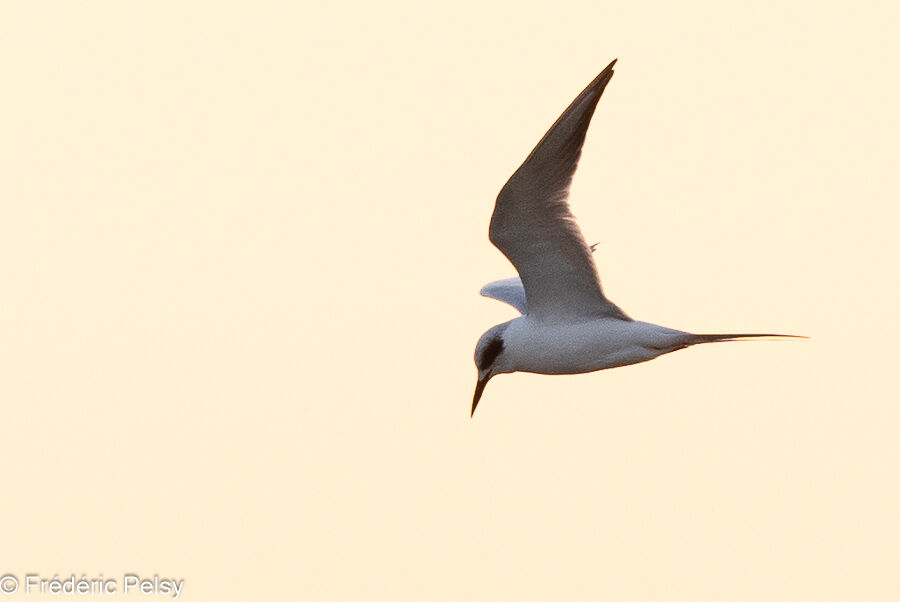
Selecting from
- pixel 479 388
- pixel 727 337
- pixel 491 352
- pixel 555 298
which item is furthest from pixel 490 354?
pixel 727 337

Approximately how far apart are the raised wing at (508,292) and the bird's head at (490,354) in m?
0.86

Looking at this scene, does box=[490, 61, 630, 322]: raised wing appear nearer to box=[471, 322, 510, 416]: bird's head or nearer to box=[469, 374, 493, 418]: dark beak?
box=[471, 322, 510, 416]: bird's head

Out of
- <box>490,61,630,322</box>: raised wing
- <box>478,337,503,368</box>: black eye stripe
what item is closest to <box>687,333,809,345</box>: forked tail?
<box>490,61,630,322</box>: raised wing

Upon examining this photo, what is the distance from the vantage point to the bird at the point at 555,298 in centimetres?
741

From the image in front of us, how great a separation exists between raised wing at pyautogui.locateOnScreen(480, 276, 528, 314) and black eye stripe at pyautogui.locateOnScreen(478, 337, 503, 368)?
883 mm

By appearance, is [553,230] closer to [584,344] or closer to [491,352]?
[584,344]

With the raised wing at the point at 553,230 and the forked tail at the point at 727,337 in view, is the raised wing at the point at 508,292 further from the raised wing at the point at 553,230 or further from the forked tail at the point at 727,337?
the forked tail at the point at 727,337

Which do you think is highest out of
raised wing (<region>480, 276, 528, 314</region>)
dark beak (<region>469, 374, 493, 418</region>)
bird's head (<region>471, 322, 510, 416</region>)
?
raised wing (<region>480, 276, 528, 314</region>)

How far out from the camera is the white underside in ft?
26.4

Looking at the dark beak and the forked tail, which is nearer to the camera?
the forked tail

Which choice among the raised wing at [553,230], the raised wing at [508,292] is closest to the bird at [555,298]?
the raised wing at [553,230]

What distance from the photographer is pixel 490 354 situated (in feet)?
Answer: 28.7

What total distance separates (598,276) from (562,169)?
1038 millimetres

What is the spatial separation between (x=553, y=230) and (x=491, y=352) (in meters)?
1.41
